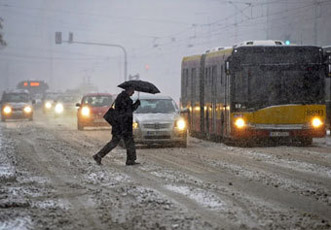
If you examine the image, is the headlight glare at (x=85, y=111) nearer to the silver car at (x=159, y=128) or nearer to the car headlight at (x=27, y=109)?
the silver car at (x=159, y=128)

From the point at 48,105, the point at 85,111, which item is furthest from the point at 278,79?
the point at 48,105

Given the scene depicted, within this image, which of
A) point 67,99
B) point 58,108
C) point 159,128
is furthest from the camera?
point 67,99

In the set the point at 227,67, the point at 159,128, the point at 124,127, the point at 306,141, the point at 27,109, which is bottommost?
the point at 306,141

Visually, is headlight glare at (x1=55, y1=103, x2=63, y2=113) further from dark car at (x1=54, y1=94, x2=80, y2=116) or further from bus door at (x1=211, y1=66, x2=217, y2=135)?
bus door at (x1=211, y1=66, x2=217, y2=135)

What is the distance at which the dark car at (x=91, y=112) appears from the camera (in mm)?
35344

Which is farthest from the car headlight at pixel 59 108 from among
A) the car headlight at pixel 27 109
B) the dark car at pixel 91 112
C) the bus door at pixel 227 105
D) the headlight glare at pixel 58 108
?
the bus door at pixel 227 105

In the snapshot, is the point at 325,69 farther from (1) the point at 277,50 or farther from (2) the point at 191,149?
(2) the point at 191,149

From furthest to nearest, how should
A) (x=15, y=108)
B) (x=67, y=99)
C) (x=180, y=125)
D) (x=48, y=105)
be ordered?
(x=48, y=105) → (x=67, y=99) → (x=15, y=108) → (x=180, y=125)

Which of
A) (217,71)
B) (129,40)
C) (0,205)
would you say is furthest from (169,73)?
(0,205)

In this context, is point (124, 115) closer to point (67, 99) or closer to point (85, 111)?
point (85, 111)

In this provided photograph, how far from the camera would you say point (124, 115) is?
17.3 m

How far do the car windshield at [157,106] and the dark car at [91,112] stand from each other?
421 inches

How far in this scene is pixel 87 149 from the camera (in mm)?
22156

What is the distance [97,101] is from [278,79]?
14482mm
